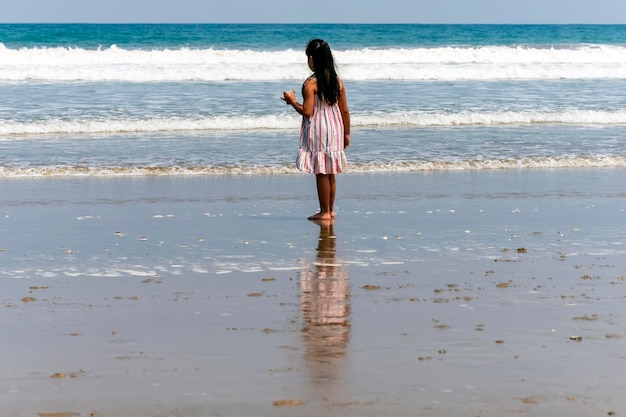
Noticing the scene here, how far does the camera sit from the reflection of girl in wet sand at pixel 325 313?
4.16 m

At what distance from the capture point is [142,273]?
20.2 feet

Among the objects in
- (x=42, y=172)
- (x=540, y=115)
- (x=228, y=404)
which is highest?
(x=540, y=115)

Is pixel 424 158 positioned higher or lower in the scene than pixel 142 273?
higher

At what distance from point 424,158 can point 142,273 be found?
22.3 feet

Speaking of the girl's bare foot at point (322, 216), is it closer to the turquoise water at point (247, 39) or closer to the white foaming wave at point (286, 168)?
the white foaming wave at point (286, 168)

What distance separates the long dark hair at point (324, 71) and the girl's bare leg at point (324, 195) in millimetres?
651

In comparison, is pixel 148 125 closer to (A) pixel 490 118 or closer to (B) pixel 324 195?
(A) pixel 490 118

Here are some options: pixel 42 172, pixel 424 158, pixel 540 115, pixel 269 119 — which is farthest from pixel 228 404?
pixel 540 115

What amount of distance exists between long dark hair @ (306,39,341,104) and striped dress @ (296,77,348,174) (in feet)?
0.37

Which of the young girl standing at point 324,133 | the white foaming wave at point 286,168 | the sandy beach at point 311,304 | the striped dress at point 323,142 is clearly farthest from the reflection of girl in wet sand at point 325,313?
the white foaming wave at point 286,168

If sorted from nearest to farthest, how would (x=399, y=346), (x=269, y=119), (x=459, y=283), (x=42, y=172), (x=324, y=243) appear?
(x=399, y=346)
(x=459, y=283)
(x=324, y=243)
(x=42, y=172)
(x=269, y=119)

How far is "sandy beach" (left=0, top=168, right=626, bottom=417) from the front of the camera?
374cm

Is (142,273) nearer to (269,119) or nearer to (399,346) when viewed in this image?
(399,346)

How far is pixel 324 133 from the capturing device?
837cm
